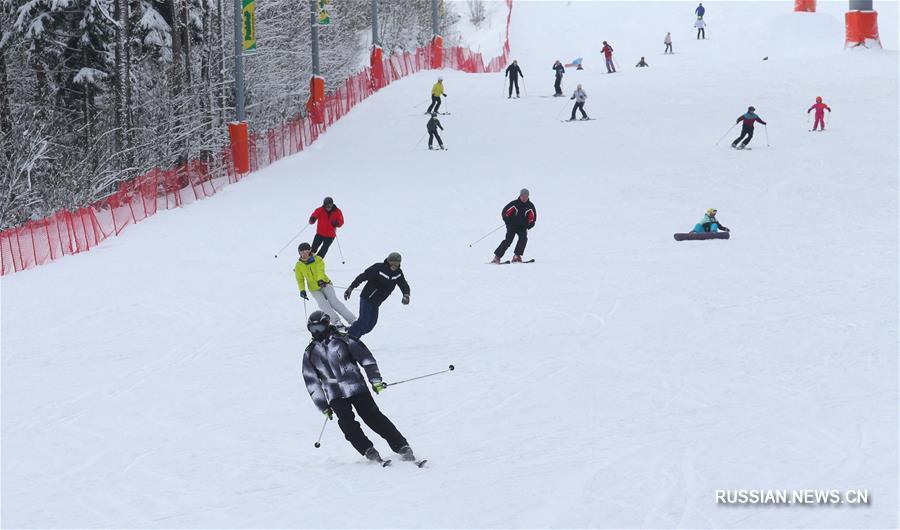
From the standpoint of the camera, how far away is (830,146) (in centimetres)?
2762

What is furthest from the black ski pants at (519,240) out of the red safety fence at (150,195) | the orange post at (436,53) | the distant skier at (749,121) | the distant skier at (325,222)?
the orange post at (436,53)

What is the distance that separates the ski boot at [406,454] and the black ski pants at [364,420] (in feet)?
0.10

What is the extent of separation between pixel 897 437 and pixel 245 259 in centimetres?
1359

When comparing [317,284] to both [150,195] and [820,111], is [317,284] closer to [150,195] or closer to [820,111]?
[150,195]

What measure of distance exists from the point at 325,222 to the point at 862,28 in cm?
3060

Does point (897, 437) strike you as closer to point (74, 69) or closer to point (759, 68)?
point (74, 69)

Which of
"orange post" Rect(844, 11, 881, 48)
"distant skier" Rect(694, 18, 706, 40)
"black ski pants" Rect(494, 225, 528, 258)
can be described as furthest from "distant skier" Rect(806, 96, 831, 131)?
"distant skier" Rect(694, 18, 706, 40)

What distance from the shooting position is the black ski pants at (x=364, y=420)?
8.54m

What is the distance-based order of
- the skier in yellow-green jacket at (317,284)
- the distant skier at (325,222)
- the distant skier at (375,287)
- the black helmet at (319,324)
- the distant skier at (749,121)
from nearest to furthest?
the black helmet at (319,324), the distant skier at (375,287), the skier in yellow-green jacket at (317,284), the distant skier at (325,222), the distant skier at (749,121)

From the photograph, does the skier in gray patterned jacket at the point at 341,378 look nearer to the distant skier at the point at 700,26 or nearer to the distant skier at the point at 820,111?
the distant skier at the point at 820,111

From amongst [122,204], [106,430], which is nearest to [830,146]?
[122,204]

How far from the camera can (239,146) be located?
101 feet

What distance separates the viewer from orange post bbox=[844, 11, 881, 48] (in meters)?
41.1

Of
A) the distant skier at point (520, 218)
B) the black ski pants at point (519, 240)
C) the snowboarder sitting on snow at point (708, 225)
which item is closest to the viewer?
the distant skier at point (520, 218)
